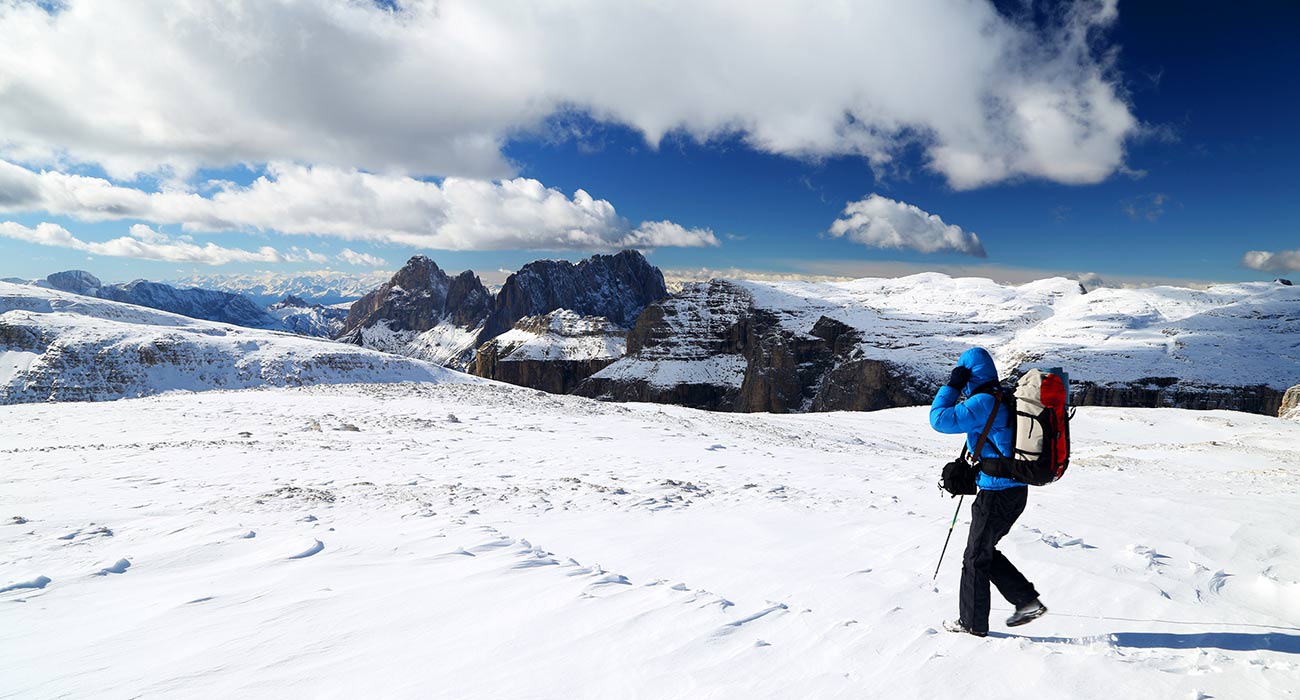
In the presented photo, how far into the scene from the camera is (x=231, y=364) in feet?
148

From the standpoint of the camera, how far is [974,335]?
11506 centimetres

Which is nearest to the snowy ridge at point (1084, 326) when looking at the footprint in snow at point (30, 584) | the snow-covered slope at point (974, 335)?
the snow-covered slope at point (974, 335)

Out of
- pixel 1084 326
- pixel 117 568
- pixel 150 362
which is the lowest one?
pixel 150 362

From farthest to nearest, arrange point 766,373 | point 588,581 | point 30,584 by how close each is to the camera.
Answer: point 766,373 < point 588,581 < point 30,584

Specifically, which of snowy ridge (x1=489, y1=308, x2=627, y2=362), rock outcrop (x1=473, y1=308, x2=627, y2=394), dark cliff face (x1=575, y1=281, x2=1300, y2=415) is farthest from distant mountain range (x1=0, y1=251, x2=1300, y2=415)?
snowy ridge (x1=489, y1=308, x2=627, y2=362)

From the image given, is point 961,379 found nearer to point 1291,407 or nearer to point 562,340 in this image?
point 1291,407

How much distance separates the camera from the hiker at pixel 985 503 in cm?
434

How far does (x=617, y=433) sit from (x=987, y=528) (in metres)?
13.6

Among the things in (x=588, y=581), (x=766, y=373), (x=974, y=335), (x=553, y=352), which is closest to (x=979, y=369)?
(x=588, y=581)

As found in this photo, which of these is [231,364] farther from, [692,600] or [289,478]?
[692,600]

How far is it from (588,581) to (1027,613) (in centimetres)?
365

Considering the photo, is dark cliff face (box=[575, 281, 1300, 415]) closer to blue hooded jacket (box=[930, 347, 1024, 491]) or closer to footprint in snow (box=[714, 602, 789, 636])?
blue hooded jacket (box=[930, 347, 1024, 491])

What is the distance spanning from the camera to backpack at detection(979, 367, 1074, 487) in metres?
4.13

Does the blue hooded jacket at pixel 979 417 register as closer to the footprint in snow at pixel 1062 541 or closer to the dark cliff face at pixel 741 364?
the footprint in snow at pixel 1062 541
